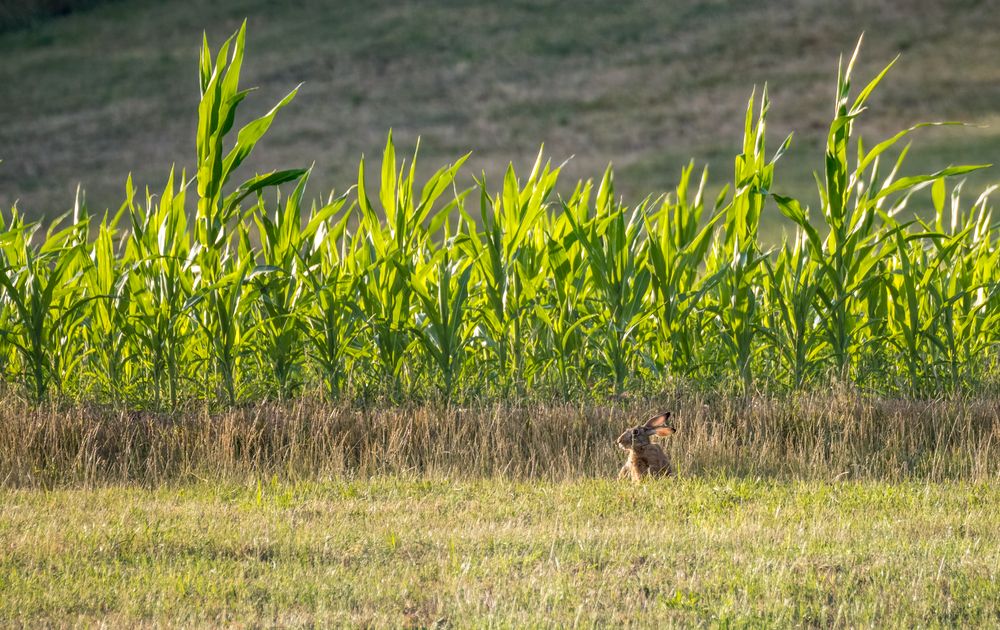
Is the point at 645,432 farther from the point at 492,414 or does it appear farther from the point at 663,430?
the point at 492,414

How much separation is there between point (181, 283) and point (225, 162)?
2.24 feet

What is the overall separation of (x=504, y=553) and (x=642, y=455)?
1065mm

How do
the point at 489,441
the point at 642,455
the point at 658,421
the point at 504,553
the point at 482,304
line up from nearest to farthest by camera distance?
1. the point at 504,553
2. the point at 658,421
3. the point at 642,455
4. the point at 489,441
5. the point at 482,304

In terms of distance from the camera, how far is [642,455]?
404 cm

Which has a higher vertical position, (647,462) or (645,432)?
(645,432)

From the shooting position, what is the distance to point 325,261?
5.52 metres

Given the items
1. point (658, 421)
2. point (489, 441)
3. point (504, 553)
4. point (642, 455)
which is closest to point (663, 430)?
point (658, 421)

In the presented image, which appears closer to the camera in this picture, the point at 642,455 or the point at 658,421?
the point at 658,421

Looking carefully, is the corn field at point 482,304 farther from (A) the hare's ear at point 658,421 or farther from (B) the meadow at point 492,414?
(A) the hare's ear at point 658,421

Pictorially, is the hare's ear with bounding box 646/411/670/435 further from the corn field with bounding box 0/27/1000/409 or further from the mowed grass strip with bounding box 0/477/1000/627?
the corn field with bounding box 0/27/1000/409

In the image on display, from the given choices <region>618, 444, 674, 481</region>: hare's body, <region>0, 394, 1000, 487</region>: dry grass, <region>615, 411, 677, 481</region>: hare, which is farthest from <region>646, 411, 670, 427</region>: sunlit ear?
<region>0, 394, 1000, 487</region>: dry grass

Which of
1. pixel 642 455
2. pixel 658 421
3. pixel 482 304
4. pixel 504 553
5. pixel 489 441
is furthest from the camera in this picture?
pixel 482 304

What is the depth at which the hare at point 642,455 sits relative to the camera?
156 inches

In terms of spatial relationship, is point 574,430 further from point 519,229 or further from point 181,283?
point 181,283
